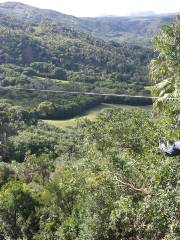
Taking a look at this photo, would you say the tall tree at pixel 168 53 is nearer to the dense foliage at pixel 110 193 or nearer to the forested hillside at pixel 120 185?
the forested hillside at pixel 120 185

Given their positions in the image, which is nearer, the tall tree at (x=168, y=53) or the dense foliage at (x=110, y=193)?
the dense foliage at (x=110, y=193)

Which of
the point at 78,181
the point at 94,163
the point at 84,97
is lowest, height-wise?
the point at 84,97

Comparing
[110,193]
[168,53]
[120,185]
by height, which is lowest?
[110,193]

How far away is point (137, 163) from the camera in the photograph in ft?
62.3

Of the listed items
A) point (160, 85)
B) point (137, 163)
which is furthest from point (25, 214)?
point (137, 163)

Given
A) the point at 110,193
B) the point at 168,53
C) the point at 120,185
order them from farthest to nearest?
1. the point at 110,193
2. the point at 168,53
3. the point at 120,185

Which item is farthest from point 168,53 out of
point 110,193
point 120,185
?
point 120,185

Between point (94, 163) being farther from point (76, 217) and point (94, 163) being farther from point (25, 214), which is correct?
point (25, 214)

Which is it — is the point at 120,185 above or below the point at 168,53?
below

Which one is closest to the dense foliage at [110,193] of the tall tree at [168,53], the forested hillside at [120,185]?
the forested hillside at [120,185]

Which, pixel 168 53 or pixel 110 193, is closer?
pixel 168 53

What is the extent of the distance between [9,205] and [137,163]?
21.8 meters

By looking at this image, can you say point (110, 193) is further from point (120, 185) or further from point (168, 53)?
point (168, 53)

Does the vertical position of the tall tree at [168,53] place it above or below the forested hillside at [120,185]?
above
